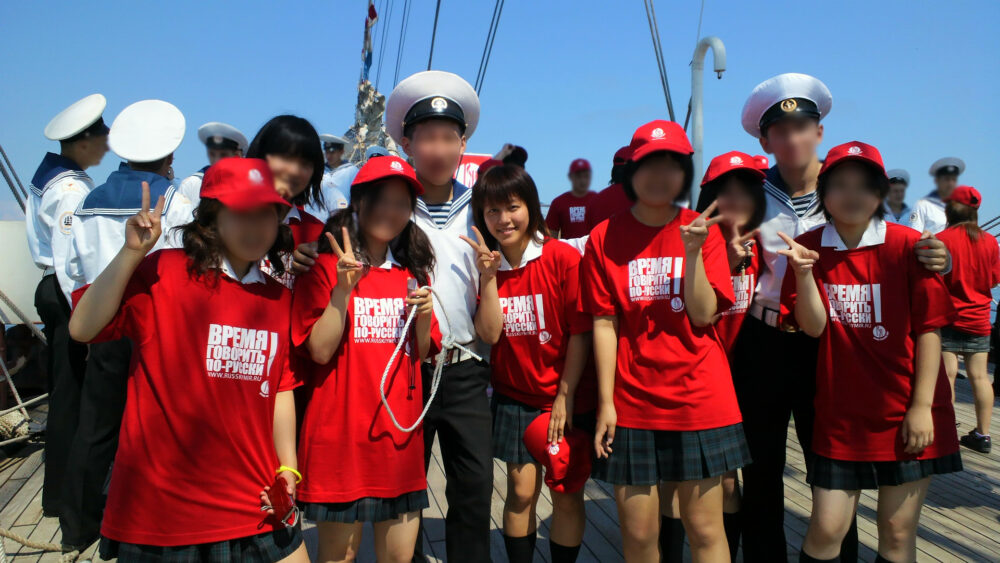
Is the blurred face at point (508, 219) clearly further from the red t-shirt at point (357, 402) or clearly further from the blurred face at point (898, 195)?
the blurred face at point (898, 195)

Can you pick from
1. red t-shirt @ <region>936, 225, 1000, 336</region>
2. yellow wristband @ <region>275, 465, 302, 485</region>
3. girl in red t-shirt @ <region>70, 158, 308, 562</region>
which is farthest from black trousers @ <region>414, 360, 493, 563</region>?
red t-shirt @ <region>936, 225, 1000, 336</region>

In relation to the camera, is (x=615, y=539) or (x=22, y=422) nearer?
(x=615, y=539)

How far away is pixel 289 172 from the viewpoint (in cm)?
227

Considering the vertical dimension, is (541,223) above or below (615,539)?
above

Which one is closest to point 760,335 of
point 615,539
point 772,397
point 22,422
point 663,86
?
point 772,397

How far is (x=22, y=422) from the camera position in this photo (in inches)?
180

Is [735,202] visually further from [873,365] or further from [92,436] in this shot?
[92,436]

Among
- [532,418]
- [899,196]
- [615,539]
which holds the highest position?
[899,196]

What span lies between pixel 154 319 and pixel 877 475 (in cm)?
239

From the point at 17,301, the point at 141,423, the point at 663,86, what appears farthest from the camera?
the point at 663,86

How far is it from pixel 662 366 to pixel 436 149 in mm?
1247

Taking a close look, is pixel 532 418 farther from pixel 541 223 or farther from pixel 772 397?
pixel 772 397

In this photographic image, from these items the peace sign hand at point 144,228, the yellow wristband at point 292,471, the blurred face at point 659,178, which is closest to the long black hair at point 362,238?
the peace sign hand at point 144,228

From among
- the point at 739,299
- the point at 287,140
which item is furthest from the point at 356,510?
the point at 739,299
